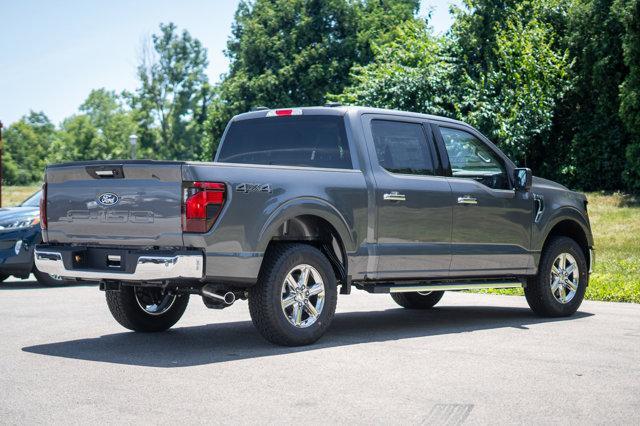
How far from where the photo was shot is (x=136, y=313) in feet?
29.2

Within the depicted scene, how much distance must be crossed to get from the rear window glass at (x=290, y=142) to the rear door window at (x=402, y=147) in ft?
1.21

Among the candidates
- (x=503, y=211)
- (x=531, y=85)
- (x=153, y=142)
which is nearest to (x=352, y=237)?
(x=503, y=211)

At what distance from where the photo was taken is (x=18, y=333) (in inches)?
354

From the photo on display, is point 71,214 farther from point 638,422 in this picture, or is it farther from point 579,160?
point 579,160

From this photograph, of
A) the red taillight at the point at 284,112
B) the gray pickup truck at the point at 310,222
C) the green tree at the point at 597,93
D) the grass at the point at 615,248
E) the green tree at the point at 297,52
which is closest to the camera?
the gray pickup truck at the point at 310,222

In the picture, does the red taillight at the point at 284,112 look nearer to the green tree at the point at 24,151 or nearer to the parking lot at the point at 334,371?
the parking lot at the point at 334,371

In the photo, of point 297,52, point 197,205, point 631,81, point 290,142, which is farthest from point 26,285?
point 297,52

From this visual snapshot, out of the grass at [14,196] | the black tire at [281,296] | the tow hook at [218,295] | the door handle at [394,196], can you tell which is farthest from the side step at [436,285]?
the grass at [14,196]

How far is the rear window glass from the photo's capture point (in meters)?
8.78

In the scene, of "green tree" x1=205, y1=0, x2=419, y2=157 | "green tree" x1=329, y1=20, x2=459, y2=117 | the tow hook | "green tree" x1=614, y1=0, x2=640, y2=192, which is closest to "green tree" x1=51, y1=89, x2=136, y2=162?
"green tree" x1=205, y1=0, x2=419, y2=157

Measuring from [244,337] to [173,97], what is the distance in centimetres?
7610

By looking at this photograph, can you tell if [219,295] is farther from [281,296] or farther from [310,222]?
[310,222]

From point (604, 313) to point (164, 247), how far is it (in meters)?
5.73

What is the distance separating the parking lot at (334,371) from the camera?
18.3 feet
